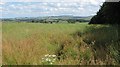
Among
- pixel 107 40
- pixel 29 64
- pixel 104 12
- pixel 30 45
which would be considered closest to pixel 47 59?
pixel 29 64

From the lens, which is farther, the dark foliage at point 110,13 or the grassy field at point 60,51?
the dark foliage at point 110,13

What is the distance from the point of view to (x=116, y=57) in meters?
7.87

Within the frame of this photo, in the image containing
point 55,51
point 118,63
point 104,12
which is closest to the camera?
point 118,63

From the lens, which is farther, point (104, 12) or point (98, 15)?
point (98, 15)

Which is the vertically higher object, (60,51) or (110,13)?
(110,13)

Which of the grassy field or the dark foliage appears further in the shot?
the dark foliage

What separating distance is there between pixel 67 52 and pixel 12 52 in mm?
1795

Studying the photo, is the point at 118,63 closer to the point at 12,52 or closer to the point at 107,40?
the point at 12,52

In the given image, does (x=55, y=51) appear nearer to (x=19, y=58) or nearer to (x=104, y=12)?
(x=19, y=58)

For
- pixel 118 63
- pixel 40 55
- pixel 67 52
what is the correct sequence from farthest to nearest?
pixel 67 52
pixel 40 55
pixel 118 63

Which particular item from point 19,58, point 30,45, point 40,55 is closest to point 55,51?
point 30,45

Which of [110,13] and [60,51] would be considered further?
[110,13]

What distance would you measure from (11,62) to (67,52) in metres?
2.12

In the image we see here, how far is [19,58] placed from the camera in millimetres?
8328
